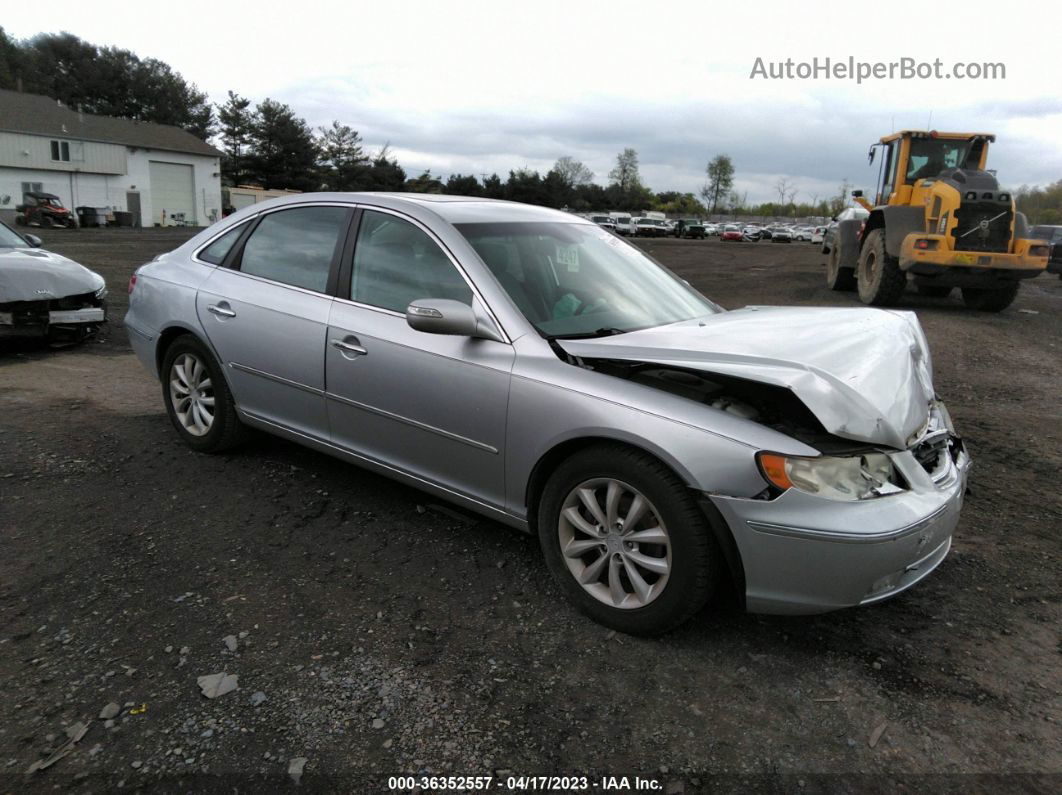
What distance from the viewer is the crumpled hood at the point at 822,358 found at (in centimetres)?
257

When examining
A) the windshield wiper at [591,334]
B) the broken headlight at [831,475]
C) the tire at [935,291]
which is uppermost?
the windshield wiper at [591,334]

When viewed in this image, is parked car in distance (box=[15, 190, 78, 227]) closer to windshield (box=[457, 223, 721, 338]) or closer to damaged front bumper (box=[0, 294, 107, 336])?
damaged front bumper (box=[0, 294, 107, 336])

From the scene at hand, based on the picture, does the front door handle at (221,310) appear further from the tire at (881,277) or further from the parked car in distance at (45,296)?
the tire at (881,277)

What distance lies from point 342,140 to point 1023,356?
266ft

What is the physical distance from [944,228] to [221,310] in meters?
11.1

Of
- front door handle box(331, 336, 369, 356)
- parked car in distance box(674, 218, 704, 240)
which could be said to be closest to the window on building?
parked car in distance box(674, 218, 704, 240)

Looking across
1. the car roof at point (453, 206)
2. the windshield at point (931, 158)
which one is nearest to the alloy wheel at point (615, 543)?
the car roof at point (453, 206)

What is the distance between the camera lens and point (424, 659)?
2.69m

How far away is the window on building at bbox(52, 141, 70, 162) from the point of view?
148 feet

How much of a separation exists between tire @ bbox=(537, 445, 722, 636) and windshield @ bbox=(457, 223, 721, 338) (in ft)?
2.18

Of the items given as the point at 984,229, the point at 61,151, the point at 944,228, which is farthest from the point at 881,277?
the point at 61,151

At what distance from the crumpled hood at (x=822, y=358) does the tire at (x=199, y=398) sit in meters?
2.34

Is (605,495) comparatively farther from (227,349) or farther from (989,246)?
(989,246)

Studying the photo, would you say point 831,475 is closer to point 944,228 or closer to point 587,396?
point 587,396
